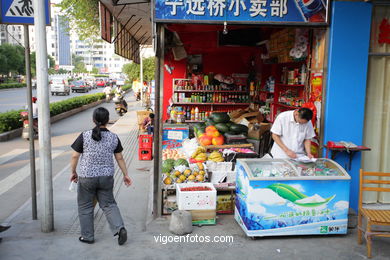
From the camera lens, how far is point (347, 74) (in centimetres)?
571

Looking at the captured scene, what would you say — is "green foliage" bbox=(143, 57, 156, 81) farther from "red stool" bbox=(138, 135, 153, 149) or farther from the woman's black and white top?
the woman's black and white top

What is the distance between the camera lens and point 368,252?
455 centimetres

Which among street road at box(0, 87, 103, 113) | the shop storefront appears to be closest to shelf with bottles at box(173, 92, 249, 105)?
the shop storefront

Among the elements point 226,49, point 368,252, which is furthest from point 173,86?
point 368,252

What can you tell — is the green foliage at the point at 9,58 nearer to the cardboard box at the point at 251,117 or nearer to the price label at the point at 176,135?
the price label at the point at 176,135

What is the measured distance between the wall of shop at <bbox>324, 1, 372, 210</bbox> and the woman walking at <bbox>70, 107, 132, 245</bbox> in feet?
10.7

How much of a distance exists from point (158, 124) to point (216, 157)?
5.07ft

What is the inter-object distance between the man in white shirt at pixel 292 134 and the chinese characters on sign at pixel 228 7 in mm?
1534

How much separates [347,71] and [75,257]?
4572mm

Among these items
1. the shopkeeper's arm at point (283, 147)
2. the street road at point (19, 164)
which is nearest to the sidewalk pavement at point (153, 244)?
the street road at point (19, 164)

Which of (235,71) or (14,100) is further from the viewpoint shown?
(14,100)

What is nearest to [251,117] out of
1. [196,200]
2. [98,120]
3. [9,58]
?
[196,200]

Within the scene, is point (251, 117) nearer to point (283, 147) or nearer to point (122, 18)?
point (283, 147)

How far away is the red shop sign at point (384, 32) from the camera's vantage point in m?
5.84
